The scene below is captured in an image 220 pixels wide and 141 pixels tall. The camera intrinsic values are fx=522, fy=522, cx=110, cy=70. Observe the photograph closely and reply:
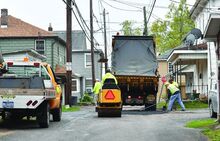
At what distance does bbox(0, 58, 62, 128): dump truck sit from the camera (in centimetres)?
1517

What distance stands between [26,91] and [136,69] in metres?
13.0

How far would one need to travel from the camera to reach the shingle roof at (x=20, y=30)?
43281 mm

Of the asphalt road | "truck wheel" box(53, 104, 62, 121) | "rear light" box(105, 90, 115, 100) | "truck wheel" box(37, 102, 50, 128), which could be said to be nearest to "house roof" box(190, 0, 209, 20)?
"rear light" box(105, 90, 115, 100)

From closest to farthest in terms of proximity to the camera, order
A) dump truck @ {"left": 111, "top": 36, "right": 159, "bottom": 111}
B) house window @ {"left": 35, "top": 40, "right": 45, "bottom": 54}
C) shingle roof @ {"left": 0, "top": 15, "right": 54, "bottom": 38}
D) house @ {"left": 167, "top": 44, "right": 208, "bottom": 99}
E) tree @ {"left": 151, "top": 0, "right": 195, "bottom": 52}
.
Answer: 1. dump truck @ {"left": 111, "top": 36, "right": 159, "bottom": 111}
2. house @ {"left": 167, "top": 44, "right": 208, "bottom": 99}
3. shingle roof @ {"left": 0, "top": 15, "right": 54, "bottom": 38}
4. house window @ {"left": 35, "top": 40, "right": 45, "bottom": 54}
5. tree @ {"left": 151, "top": 0, "right": 195, "bottom": 52}

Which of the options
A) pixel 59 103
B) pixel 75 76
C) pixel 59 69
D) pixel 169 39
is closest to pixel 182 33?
pixel 169 39

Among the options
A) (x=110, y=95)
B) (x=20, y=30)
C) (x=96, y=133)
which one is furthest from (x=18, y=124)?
(x=20, y=30)

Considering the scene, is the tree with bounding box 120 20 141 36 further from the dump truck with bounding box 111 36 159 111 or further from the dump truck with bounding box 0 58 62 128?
the dump truck with bounding box 0 58 62 128

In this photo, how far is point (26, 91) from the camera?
49.9 feet

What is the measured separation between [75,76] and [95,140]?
41.2 metres

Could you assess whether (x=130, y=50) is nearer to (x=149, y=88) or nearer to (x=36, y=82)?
(x=149, y=88)

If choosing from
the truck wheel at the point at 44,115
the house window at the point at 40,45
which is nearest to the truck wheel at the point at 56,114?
the truck wheel at the point at 44,115

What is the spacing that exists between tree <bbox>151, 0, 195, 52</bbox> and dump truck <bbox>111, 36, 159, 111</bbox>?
29033mm

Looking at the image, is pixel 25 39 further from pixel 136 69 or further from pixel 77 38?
pixel 77 38

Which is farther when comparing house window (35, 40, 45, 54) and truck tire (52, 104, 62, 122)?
house window (35, 40, 45, 54)
